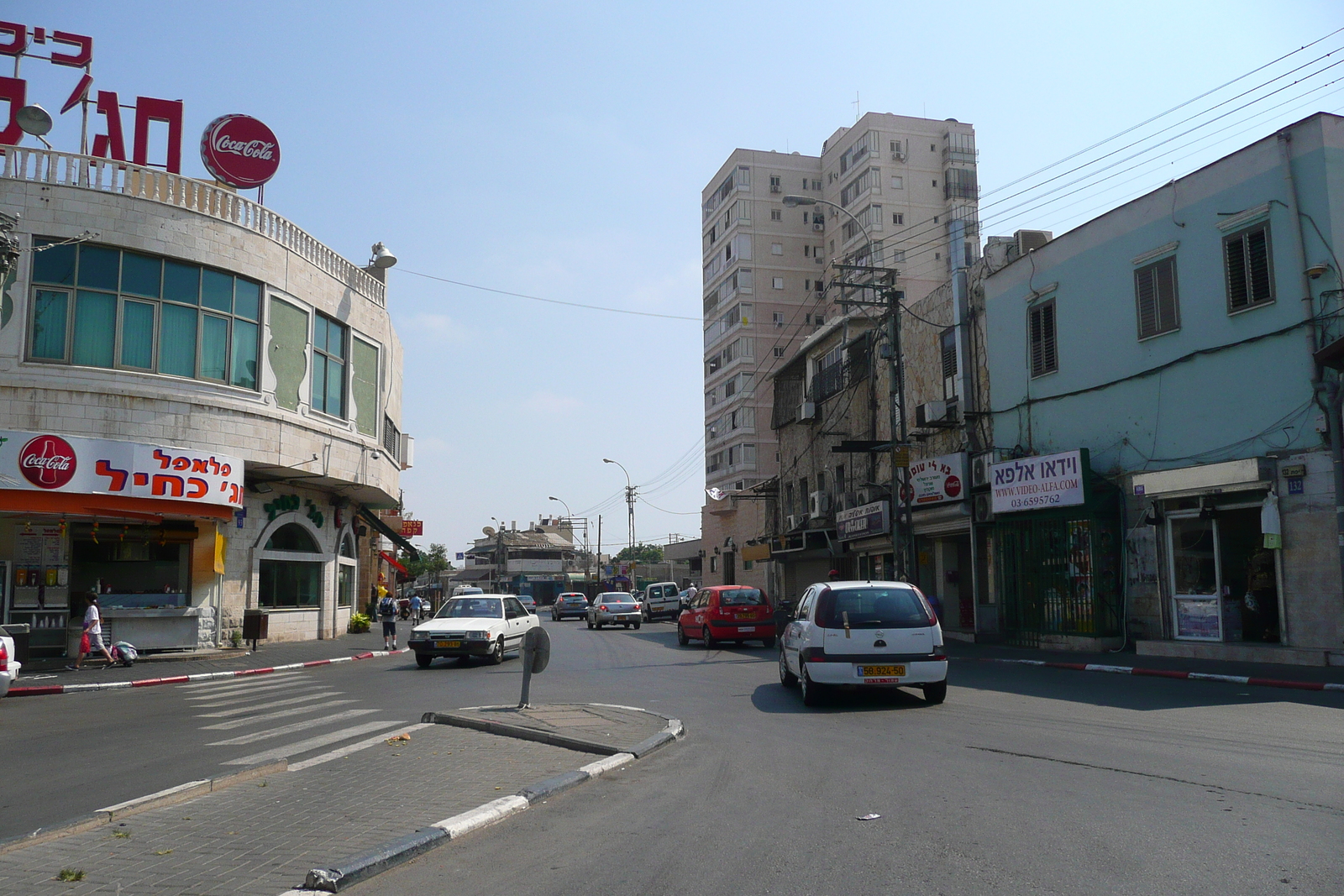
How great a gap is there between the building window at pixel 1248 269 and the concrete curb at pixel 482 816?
543 inches

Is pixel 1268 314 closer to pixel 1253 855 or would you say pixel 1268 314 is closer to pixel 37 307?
pixel 1253 855

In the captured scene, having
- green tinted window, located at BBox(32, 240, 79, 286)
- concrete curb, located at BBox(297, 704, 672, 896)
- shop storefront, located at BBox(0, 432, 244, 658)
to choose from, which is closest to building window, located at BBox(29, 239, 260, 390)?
green tinted window, located at BBox(32, 240, 79, 286)

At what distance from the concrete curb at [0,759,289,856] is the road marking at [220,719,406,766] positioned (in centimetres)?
64

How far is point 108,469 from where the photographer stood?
68.3 ft

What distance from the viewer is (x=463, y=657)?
23266 mm

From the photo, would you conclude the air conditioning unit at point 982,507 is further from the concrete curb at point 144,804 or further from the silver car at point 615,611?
the concrete curb at point 144,804

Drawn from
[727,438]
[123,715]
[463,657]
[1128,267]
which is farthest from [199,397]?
[727,438]

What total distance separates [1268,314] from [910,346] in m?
13.6

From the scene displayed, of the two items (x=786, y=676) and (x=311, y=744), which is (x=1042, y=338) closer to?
(x=786, y=676)

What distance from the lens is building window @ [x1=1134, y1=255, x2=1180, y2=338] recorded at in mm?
19797

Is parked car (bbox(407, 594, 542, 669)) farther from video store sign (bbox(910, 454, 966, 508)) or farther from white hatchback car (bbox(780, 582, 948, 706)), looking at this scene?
video store sign (bbox(910, 454, 966, 508))

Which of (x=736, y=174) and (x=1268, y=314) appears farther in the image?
(x=736, y=174)

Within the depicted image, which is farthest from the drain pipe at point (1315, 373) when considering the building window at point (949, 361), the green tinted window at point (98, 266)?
the green tinted window at point (98, 266)

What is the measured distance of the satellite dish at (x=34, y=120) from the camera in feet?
72.2
